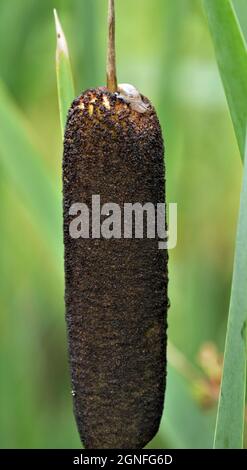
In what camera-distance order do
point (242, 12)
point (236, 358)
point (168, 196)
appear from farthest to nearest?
point (168, 196) → point (242, 12) → point (236, 358)

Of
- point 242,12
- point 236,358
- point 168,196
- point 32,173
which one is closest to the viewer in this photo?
point 236,358

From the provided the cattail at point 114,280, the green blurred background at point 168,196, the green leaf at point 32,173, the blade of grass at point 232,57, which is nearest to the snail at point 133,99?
the cattail at point 114,280

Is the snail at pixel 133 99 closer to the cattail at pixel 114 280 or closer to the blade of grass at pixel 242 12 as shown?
the cattail at pixel 114 280

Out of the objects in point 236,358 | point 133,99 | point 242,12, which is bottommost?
point 236,358

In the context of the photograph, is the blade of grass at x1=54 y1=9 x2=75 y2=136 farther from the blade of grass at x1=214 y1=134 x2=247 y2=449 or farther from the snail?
the blade of grass at x1=214 y1=134 x2=247 y2=449

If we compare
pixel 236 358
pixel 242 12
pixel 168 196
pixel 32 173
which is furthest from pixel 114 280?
pixel 168 196

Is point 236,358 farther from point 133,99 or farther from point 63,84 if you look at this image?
point 63,84

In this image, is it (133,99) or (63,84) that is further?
(63,84)
